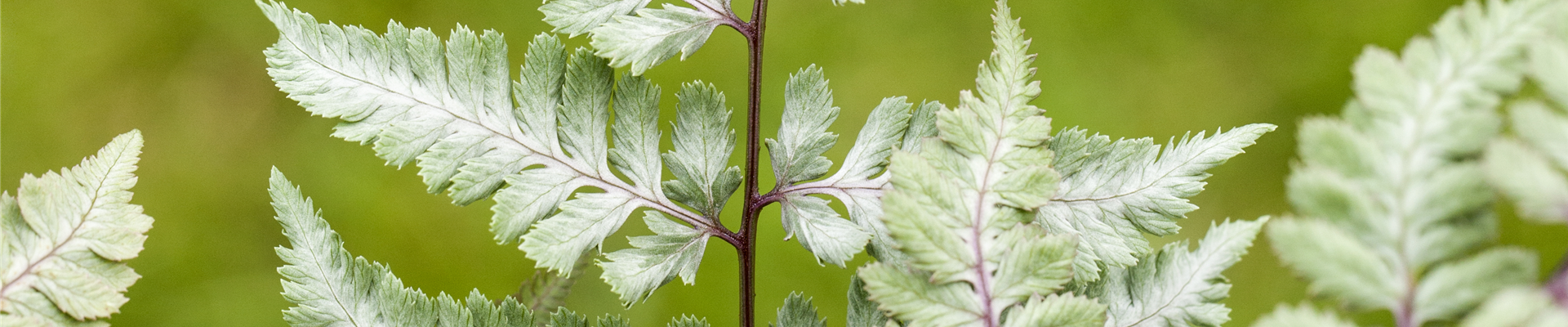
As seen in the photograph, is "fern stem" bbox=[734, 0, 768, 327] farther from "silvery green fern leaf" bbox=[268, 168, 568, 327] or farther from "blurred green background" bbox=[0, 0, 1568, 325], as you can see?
"blurred green background" bbox=[0, 0, 1568, 325]

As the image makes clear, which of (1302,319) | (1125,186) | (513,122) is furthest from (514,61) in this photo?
(1302,319)

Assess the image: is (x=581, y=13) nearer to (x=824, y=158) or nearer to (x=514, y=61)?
(x=824, y=158)

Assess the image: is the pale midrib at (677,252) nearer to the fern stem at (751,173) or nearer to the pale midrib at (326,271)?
the fern stem at (751,173)

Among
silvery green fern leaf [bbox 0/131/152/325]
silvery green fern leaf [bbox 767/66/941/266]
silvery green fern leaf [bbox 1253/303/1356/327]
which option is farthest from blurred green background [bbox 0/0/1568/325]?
silvery green fern leaf [bbox 1253/303/1356/327]

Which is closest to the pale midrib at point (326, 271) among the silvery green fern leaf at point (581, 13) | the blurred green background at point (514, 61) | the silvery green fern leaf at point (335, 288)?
the silvery green fern leaf at point (335, 288)

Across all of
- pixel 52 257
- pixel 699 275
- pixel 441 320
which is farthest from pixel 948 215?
pixel 699 275

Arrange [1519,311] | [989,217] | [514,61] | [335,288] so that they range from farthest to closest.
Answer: [514,61] → [335,288] → [989,217] → [1519,311]
